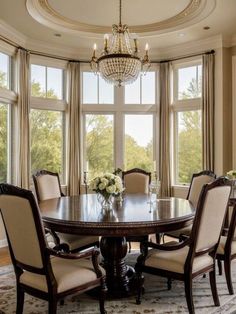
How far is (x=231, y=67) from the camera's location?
5832 mm

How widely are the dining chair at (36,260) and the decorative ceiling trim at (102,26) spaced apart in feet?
9.91

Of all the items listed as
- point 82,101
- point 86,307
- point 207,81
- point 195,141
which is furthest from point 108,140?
point 86,307

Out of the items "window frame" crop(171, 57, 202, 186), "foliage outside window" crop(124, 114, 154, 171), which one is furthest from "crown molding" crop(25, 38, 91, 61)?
"window frame" crop(171, 57, 202, 186)

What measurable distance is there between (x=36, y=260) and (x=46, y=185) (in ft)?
7.39

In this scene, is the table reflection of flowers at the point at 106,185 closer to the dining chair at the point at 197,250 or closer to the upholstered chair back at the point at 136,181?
the dining chair at the point at 197,250

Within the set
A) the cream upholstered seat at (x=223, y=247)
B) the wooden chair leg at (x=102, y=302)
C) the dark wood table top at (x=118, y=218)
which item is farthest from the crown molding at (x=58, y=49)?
the wooden chair leg at (x=102, y=302)

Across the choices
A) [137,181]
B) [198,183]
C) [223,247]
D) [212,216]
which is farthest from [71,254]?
[137,181]

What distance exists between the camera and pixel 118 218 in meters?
3.11

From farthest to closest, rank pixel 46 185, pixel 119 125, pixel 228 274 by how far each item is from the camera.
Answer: pixel 119 125 → pixel 46 185 → pixel 228 274

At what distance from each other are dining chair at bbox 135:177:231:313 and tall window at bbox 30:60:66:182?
353cm

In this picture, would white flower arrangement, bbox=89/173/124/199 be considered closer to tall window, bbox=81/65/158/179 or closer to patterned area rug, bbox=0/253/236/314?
patterned area rug, bbox=0/253/236/314

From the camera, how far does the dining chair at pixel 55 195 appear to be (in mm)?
3740

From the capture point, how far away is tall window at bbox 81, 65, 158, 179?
6.59 m

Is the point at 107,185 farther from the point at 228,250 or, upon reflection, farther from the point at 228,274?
the point at 228,274
